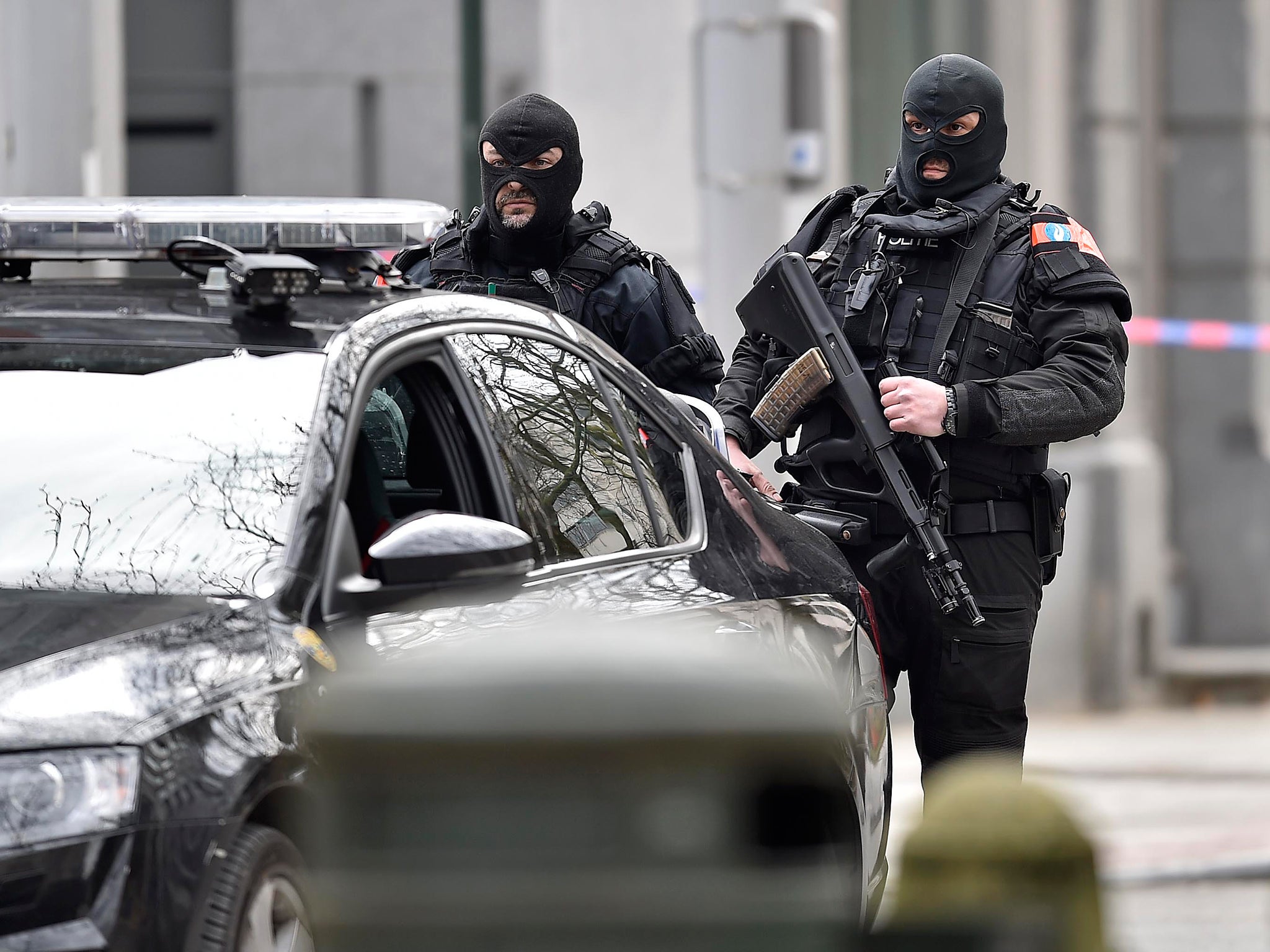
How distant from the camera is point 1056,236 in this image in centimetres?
463

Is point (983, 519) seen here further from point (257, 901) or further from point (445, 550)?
point (257, 901)

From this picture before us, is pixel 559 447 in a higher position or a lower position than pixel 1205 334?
higher

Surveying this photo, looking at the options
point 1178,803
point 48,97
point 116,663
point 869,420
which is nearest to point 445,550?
point 116,663

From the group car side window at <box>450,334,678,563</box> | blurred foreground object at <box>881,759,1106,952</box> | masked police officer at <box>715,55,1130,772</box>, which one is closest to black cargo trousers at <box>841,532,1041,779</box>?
masked police officer at <box>715,55,1130,772</box>

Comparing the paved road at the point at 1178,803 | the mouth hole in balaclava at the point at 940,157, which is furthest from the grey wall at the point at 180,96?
the mouth hole in balaclava at the point at 940,157

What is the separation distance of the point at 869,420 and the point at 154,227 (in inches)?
62.7

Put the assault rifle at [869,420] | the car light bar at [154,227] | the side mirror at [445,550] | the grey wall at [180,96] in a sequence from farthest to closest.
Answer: the grey wall at [180,96], the assault rifle at [869,420], the car light bar at [154,227], the side mirror at [445,550]

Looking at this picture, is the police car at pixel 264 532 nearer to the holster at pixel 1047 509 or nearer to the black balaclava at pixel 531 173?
the holster at pixel 1047 509

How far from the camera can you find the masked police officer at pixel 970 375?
4.51 metres

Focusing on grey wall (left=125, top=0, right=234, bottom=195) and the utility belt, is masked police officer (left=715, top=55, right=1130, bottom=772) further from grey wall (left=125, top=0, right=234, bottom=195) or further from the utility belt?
grey wall (left=125, top=0, right=234, bottom=195)

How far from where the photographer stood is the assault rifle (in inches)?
180

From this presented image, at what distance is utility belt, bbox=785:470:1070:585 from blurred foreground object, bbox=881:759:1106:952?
3.49 meters

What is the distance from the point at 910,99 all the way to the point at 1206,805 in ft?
14.0

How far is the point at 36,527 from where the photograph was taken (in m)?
3.14
